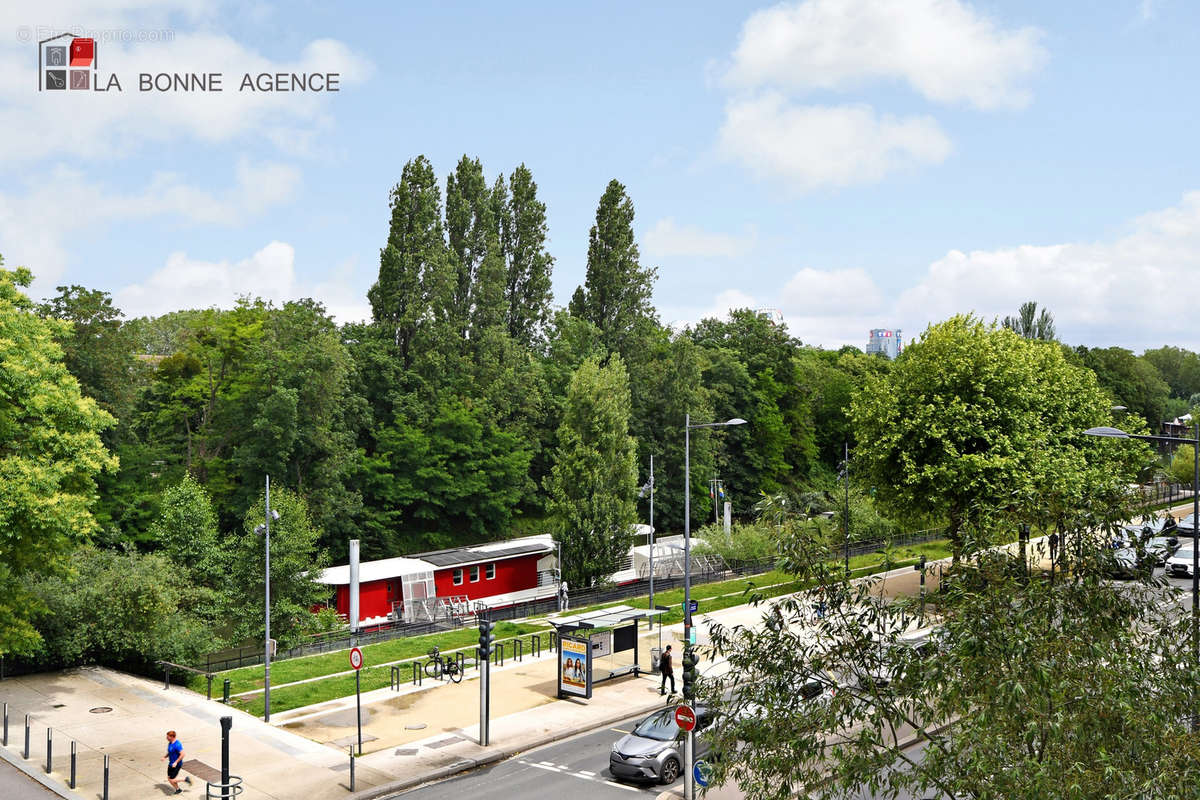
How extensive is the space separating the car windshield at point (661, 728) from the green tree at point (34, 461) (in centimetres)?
1711

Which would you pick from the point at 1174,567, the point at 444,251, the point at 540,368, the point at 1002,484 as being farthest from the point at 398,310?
the point at 1174,567

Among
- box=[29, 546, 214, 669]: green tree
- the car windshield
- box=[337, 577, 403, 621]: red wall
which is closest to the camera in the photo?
the car windshield

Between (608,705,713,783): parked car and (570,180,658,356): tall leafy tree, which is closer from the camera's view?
(608,705,713,783): parked car

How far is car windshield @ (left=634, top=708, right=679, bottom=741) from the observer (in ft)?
68.3

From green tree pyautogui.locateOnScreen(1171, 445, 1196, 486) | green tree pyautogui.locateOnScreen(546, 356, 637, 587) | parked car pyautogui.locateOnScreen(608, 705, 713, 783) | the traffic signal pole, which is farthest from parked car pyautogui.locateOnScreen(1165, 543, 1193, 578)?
the traffic signal pole

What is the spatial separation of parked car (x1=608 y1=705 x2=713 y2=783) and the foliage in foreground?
983cm

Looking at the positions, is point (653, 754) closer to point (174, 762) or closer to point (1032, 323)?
point (174, 762)

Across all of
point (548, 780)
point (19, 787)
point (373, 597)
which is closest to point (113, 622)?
point (19, 787)

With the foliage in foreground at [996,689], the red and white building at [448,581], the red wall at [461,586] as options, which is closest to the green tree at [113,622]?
the red and white building at [448,581]

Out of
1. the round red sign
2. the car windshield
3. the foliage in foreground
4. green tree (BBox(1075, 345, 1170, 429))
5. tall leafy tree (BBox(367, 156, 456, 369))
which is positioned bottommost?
the car windshield

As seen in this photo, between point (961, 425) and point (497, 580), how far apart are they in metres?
24.6

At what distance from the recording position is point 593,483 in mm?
46250

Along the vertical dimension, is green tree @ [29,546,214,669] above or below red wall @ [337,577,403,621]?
above

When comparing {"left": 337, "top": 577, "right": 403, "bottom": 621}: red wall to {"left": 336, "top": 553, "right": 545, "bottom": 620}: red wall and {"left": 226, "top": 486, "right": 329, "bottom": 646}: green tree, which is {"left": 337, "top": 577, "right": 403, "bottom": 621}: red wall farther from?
{"left": 226, "top": 486, "right": 329, "bottom": 646}: green tree
